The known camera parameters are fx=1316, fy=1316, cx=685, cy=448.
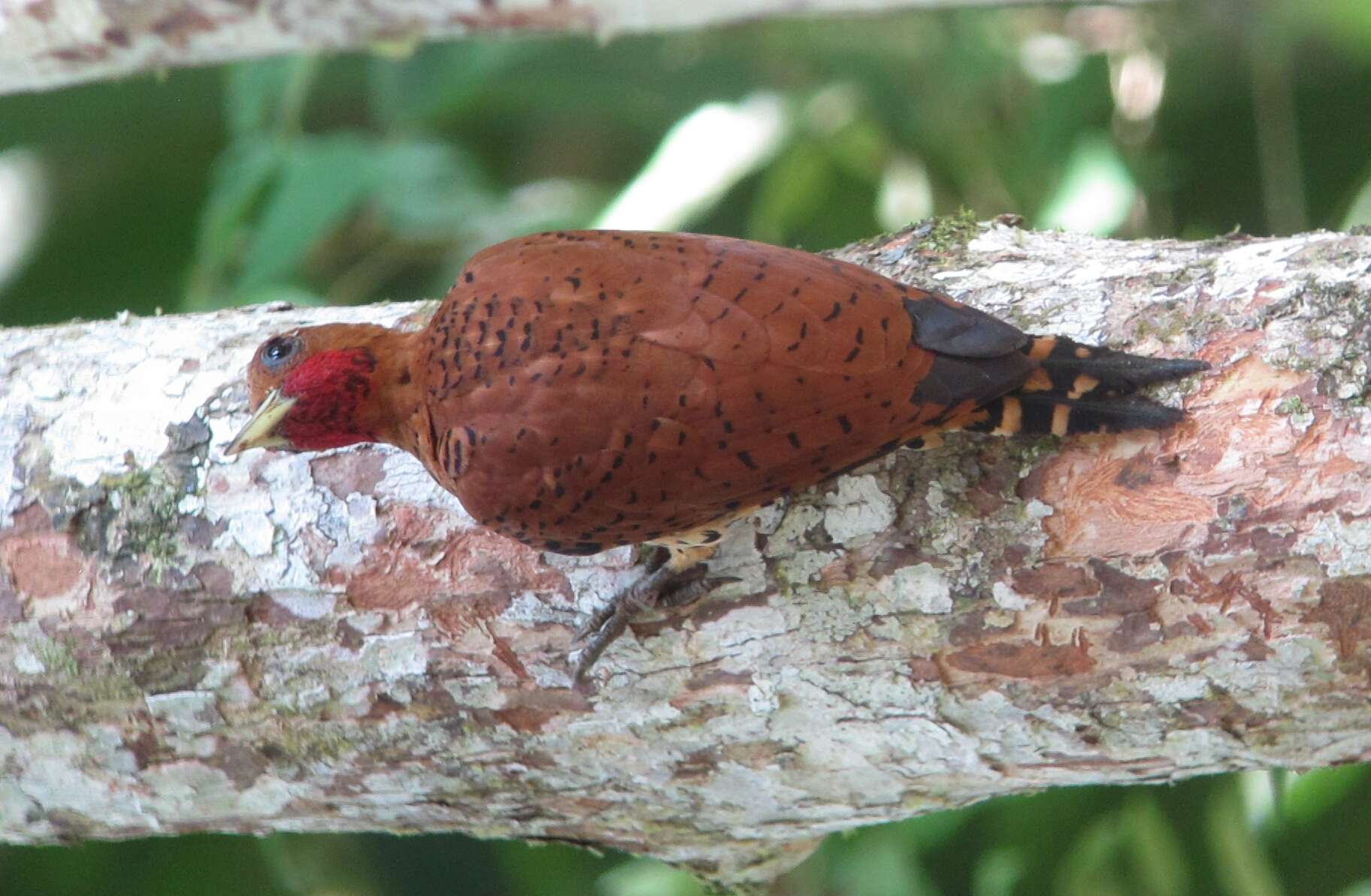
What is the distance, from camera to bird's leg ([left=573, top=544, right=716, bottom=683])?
2287 millimetres

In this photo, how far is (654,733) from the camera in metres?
2.35


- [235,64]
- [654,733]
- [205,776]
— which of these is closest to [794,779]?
[654,733]

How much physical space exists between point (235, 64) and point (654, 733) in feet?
8.65

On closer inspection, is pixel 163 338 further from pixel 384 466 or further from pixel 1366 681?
pixel 1366 681

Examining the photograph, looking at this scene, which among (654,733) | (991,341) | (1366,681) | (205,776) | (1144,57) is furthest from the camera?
(1144,57)

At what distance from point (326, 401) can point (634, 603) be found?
66 cm

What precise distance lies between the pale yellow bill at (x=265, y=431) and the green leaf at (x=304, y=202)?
1.04 meters

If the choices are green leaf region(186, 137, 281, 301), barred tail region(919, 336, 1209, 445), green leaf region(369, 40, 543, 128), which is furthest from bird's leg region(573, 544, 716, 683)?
green leaf region(369, 40, 543, 128)

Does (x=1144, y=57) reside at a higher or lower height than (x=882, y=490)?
higher

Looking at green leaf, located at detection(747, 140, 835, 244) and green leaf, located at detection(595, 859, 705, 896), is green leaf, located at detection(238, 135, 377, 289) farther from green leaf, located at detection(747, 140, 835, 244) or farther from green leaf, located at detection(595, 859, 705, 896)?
green leaf, located at detection(595, 859, 705, 896)

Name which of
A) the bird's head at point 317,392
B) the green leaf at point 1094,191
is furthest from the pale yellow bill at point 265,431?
the green leaf at point 1094,191

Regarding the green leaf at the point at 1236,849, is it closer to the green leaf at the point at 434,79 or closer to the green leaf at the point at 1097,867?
the green leaf at the point at 1097,867

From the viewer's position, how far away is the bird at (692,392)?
2.11m

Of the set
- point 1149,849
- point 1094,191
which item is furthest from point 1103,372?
point 1094,191
